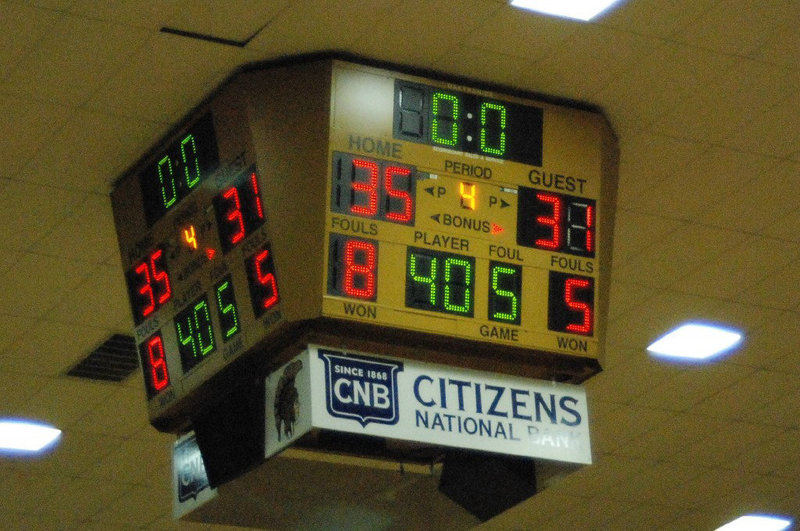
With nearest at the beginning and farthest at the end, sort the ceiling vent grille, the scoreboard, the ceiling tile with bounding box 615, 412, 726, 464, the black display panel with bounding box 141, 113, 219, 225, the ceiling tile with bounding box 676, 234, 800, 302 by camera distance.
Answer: the scoreboard < the black display panel with bounding box 141, 113, 219, 225 < the ceiling tile with bounding box 676, 234, 800, 302 < the ceiling vent grille < the ceiling tile with bounding box 615, 412, 726, 464

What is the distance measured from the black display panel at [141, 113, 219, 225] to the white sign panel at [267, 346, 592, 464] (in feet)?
4.07

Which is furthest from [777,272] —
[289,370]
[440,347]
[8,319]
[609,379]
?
[8,319]

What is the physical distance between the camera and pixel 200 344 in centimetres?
846

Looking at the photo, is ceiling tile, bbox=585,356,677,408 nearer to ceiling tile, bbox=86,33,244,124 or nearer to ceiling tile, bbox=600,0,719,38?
ceiling tile, bbox=600,0,719,38

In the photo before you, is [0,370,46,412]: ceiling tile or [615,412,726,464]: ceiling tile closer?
[0,370,46,412]: ceiling tile

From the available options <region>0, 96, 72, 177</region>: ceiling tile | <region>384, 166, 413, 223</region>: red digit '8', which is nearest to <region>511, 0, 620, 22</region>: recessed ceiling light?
<region>384, 166, 413, 223</region>: red digit '8'

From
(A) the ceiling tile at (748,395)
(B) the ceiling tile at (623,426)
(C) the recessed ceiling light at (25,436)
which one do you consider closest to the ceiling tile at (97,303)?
(C) the recessed ceiling light at (25,436)

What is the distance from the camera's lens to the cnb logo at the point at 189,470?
8.52 meters

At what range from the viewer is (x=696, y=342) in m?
11.1

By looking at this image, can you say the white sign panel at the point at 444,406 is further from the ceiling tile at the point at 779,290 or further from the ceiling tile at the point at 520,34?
the ceiling tile at the point at 779,290

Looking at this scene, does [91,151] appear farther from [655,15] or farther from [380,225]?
[655,15]

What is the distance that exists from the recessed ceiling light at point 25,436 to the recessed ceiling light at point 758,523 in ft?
18.9

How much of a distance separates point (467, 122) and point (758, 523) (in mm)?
6882

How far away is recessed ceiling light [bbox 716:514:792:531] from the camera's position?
13789mm
